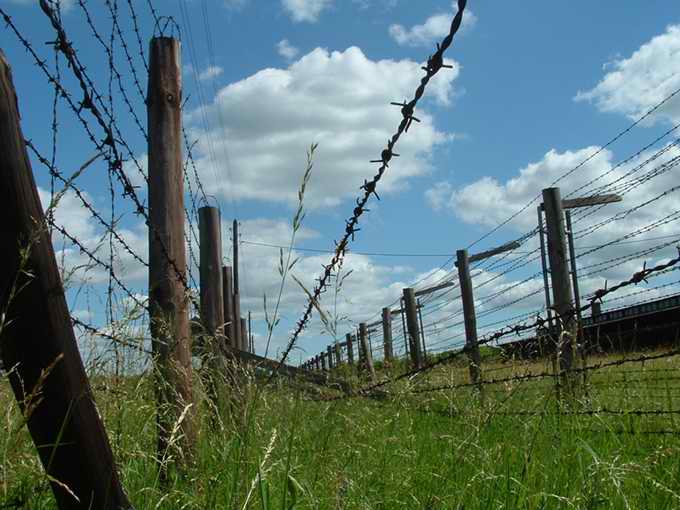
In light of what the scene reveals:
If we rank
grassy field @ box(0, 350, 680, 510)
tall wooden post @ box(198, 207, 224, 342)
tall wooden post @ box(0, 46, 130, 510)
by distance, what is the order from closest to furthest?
1. tall wooden post @ box(0, 46, 130, 510)
2. grassy field @ box(0, 350, 680, 510)
3. tall wooden post @ box(198, 207, 224, 342)

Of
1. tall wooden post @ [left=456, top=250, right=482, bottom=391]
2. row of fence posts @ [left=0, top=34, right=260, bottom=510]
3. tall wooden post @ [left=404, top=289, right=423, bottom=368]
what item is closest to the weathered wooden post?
row of fence posts @ [left=0, top=34, right=260, bottom=510]

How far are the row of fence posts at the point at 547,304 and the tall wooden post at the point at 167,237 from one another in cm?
62

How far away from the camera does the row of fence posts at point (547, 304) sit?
9.52 feet

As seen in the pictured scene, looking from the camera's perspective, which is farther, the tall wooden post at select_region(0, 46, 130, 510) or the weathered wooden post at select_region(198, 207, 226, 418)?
the weathered wooden post at select_region(198, 207, 226, 418)

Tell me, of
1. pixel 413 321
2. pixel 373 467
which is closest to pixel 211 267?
pixel 373 467

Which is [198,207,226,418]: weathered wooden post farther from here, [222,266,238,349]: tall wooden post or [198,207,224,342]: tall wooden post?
[222,266,238,349]: tall wooden post

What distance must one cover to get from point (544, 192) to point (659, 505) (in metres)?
4.23

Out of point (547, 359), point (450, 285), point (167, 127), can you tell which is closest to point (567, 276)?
point (547, 359)

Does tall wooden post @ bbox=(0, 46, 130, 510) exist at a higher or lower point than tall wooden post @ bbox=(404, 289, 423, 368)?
lower

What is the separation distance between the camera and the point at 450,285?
15586 mm

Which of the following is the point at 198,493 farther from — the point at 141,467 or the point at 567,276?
the point at 567,276

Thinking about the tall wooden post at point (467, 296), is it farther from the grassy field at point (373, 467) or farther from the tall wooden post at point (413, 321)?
the grassy field at point (373, 467)

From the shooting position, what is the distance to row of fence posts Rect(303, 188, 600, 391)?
114 inches

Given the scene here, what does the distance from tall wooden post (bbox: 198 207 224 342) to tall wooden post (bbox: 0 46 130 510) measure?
2.62m
